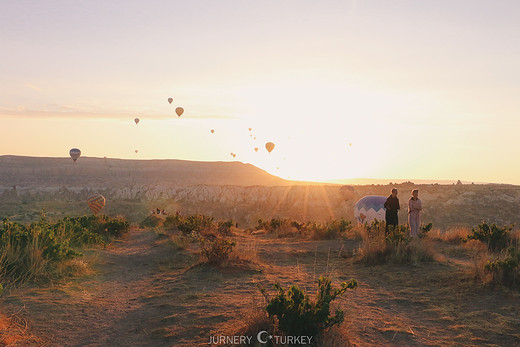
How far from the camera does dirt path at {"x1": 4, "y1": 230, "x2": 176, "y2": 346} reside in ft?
17.5

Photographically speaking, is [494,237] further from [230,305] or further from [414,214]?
[230,305]

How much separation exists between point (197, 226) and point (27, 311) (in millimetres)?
10640

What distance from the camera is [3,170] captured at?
405 ft

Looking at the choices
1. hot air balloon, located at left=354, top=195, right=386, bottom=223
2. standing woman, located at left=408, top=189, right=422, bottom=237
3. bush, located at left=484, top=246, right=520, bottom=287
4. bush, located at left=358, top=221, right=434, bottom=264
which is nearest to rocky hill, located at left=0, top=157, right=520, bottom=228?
hot air balloon, located at left=354, top=195, right=386, bottom=223

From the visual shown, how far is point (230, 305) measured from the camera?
6.44 meters

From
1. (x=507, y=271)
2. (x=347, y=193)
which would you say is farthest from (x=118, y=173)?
(x=507, y=271)

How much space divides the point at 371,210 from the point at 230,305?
72.1 ft

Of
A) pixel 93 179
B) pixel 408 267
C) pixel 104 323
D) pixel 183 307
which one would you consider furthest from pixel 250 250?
pixel 93 179

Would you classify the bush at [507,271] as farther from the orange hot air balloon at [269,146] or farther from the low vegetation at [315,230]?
the orange hot air balloon at [269,146]

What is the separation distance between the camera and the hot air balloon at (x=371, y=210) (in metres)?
26.4

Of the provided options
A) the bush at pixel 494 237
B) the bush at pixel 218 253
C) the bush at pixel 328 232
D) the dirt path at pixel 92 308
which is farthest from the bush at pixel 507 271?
the bush at pixel 328 232

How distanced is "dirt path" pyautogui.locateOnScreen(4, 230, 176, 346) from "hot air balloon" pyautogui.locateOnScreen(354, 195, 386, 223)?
19355 mm

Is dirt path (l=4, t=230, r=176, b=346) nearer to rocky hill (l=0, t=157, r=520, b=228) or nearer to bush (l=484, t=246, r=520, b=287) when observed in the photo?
bush (l=484, t=246, r=520, b=287)

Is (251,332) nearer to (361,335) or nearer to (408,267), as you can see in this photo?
(361,335)
